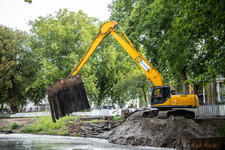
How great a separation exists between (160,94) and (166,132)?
330 cm

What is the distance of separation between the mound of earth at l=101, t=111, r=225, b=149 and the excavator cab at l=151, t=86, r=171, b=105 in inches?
54.2

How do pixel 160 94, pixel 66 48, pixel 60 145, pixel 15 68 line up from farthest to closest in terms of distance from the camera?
pixel 15 68 < pixel 66 48 < pixel 160 94 < pixel 60 145

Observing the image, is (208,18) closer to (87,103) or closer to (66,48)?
(87,103)

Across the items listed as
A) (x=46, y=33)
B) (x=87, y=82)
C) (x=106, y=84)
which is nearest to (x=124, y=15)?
(x=87, y=82)

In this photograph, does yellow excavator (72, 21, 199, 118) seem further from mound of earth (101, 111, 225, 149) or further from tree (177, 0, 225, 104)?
tree (177, 0, 225, 104)

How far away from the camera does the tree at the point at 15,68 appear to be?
36.4m

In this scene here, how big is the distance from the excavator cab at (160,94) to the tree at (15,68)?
87.7 ft

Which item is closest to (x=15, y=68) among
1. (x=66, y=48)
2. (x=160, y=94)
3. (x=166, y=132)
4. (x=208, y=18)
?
(x=66, y=48)

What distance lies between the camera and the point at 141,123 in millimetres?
14508

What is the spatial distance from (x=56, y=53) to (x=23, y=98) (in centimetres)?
1382

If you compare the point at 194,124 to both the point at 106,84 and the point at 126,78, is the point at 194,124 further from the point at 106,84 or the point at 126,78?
the point at 106,84

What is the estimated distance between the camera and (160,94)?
1526cm

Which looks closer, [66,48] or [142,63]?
[142,63]

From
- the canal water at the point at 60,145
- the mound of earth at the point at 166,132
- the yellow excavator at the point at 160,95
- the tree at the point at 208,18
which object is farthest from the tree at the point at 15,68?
the tree at the point at 208,18
